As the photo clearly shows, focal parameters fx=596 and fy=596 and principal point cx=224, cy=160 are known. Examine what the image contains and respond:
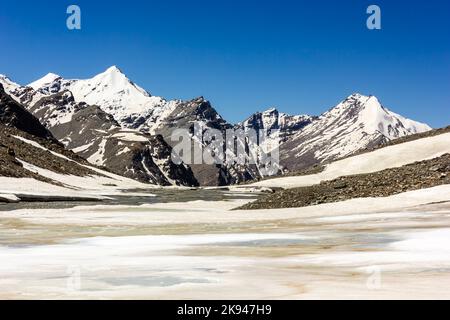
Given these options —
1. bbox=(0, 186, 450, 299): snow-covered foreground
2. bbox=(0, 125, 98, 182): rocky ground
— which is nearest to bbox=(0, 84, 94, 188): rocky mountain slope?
bbox=(0, 125, 98, 182): rocky ground

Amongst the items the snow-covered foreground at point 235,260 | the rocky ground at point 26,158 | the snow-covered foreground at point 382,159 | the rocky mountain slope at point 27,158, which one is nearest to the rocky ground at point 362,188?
the snow-covered foreground at point 235,260

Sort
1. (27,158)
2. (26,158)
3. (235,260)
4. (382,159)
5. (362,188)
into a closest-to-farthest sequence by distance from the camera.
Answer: (235,260) < (362,188) < (382,159) < (26,158) < (27,158)

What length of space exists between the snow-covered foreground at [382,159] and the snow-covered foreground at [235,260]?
66.1 metres

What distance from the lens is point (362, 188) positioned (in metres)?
56.5

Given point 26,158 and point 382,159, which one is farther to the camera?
point 26,158

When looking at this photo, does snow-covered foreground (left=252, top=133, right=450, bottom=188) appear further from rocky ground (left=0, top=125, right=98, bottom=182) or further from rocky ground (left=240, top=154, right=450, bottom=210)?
rocky ground (left=0, top=125, right=98, bottom=182)

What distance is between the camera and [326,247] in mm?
21797

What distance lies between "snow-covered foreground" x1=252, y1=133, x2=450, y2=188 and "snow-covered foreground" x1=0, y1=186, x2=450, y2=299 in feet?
217

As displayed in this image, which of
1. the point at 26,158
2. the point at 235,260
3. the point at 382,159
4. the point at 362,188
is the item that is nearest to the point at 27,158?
the point at 26,158

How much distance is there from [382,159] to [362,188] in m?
51.1

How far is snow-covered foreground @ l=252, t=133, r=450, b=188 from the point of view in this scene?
98250 mm

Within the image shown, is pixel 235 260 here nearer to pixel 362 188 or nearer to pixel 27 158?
pixel 362 188

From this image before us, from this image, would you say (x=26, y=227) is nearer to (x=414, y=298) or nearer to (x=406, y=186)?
(x=414, y=298)
